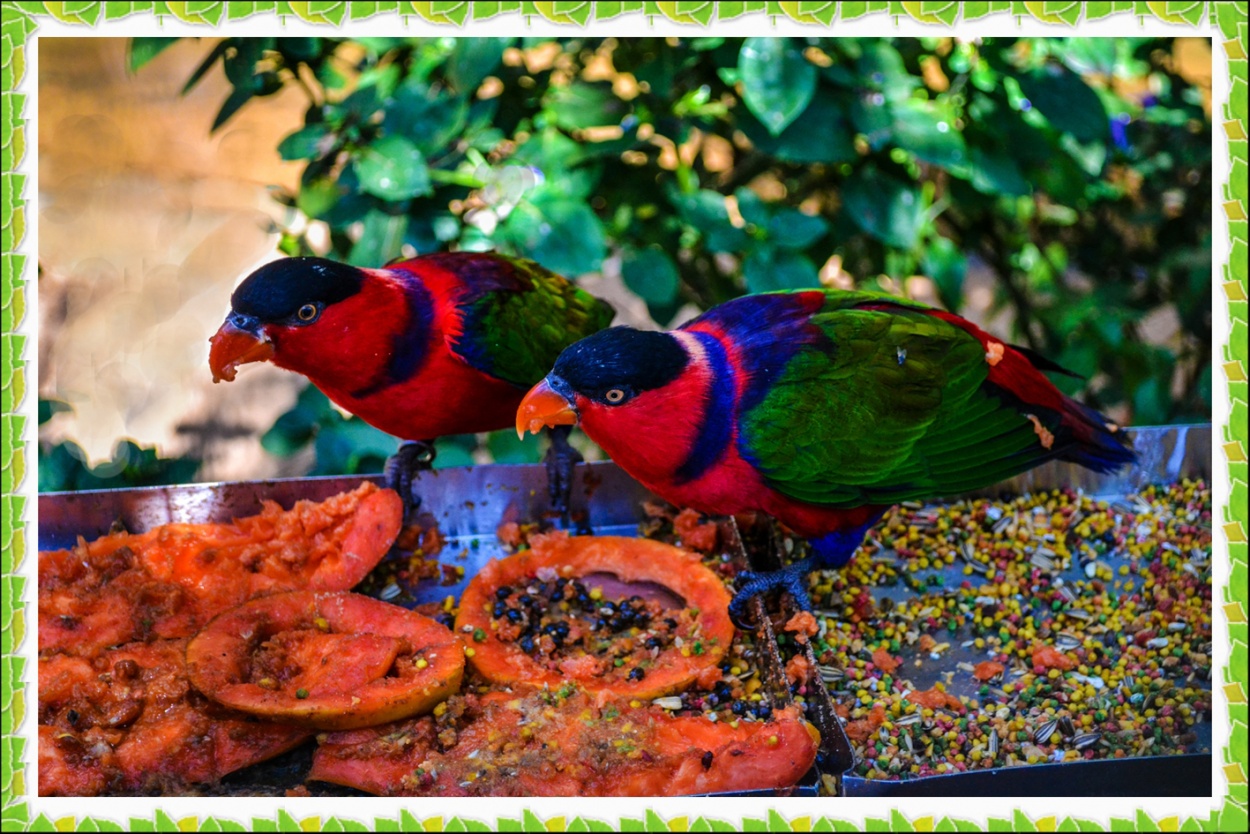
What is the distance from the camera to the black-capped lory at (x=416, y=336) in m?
2.01

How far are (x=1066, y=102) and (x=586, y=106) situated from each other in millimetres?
1587

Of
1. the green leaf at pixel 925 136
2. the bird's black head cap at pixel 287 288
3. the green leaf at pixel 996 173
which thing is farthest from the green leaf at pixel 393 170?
the green leaf at pixel 996 173

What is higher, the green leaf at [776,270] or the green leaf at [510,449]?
the green leaf at [776,270]

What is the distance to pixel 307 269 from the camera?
2027 millimetres

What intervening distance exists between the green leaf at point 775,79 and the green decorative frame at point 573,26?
2.38 ft

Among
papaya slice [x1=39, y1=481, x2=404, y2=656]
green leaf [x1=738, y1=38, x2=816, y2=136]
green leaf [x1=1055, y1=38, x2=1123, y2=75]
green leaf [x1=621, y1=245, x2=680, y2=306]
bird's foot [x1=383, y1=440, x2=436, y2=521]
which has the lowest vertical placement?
papaya slice [x1=39, y1=481, x2=404, y2=656]

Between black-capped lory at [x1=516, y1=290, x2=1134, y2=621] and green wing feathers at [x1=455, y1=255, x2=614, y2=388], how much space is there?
1.23 ft

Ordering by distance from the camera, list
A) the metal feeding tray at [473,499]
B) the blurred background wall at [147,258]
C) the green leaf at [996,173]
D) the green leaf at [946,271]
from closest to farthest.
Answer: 1. the metal feeding tray at [473,499]
2. the green leaf at [996,173]
3. the green leaf at [946,271]
4. the blurred background wall at [147,258]

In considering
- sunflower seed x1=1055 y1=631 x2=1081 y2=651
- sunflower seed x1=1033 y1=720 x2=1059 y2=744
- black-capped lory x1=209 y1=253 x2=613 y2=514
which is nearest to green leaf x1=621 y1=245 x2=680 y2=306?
black-capped lory x1=209 y1=253 x2=613 y2=514

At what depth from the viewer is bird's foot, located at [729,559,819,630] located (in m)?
2.14

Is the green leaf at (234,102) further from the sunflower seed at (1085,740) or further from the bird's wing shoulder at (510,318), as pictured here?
the sunflower seed at (1085,740)

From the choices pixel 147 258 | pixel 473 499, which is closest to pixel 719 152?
pixel 473 499

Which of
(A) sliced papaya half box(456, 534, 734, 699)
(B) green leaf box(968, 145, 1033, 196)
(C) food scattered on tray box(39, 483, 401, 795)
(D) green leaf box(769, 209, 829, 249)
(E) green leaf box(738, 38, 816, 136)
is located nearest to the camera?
(C) food scattered on tray box(39, 483, 401, 795)

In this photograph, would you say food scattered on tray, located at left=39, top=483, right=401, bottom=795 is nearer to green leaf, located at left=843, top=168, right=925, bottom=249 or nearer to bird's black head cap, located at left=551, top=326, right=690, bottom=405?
bird's black head cap, located at left=551, top=326, right=690, bottom=405
